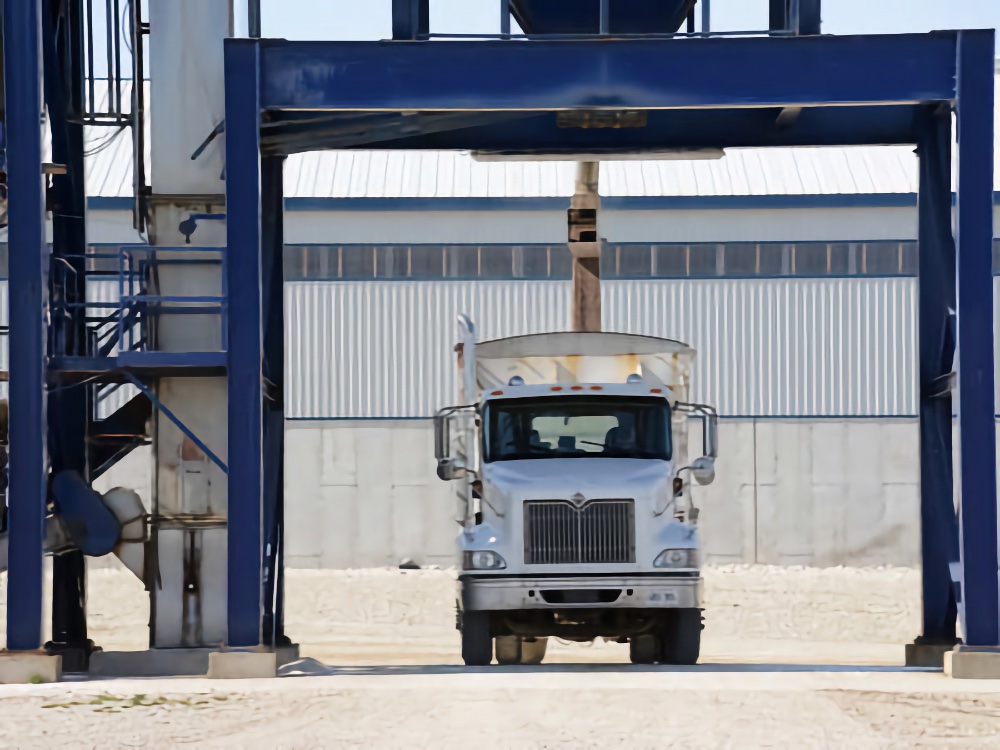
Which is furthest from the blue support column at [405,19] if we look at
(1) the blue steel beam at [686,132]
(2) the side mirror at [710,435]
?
(2) the side mirror at [710,435]

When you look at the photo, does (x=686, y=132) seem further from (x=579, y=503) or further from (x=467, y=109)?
(x=579, y=503)

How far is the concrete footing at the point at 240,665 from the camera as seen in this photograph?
18562mm

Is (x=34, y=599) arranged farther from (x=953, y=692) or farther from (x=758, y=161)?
(x=758, y=161)

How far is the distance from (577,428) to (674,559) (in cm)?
204

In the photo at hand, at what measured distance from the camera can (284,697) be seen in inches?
631

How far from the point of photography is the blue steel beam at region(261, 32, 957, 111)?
18.9 meters

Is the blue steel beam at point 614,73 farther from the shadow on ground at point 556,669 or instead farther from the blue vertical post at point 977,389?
the shadow on ground at point 556,669

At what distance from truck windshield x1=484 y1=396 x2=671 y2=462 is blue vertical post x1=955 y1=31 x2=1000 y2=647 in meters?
3.35

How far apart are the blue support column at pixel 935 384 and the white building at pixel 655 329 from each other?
49.3 ft

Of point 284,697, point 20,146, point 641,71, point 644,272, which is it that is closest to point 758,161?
point 644,272

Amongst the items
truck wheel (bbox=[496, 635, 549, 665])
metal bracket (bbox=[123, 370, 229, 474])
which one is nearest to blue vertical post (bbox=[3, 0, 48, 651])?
metal bracket (bbox=[123, 370, 229, 474])

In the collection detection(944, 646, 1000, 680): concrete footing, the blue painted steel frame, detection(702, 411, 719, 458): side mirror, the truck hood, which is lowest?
detection(944, 646, 1000, 680): concrete footing

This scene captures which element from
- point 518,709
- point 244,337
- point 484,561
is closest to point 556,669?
point 484,561

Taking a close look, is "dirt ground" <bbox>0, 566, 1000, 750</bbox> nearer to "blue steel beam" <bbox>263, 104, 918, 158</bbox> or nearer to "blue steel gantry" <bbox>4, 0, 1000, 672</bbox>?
"blue steel gantry" <bbox>4, 0, 1000, 672</bbox>
